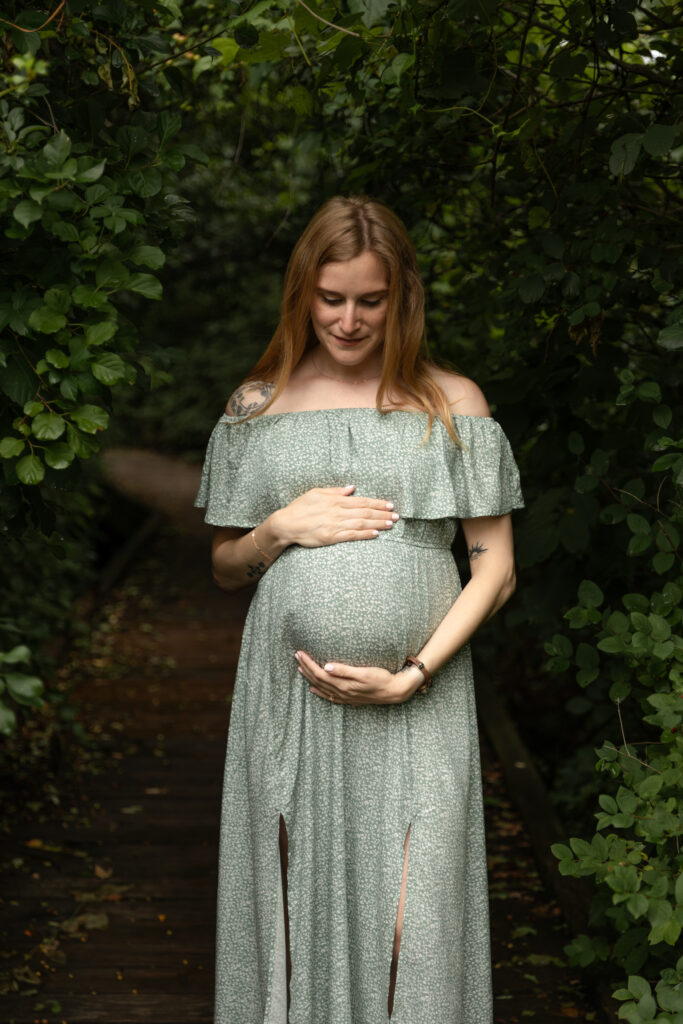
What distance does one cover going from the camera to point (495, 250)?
134 inches

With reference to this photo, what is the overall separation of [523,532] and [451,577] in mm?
701

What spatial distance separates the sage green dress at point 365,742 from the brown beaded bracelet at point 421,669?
0.07ft

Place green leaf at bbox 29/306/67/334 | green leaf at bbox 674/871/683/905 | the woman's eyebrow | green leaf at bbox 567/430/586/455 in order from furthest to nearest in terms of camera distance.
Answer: green leaf at bbox 567/430/586/455 < the woman's eyebrow < green leaf at bbox 674/871/683/905 < green leaf at bbox 29/306/67/334

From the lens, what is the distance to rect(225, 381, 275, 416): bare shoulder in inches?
103

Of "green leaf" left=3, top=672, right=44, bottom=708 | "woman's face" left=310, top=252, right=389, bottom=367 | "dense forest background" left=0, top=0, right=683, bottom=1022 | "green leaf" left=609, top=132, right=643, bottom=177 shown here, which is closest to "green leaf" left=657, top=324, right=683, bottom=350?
"dense forest background" left=0, top=0, right=683, bottom=1022

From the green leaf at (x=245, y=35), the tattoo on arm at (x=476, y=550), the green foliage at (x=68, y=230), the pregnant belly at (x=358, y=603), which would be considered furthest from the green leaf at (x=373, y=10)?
the tattoo on arm at (x=476, y=550)

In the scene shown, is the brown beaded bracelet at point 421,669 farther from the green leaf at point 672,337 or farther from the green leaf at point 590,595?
the green leaf at point 672,337

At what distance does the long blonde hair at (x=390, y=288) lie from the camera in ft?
7.91

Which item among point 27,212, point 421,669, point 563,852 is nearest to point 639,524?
point 421,669

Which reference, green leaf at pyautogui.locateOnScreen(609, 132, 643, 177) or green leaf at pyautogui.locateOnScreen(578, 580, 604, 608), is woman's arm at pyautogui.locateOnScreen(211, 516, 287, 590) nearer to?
green leaf at pyautogui.locateOnScreen(578, 580, 604, 608)

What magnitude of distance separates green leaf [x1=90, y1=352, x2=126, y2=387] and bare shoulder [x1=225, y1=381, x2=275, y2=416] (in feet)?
2.15

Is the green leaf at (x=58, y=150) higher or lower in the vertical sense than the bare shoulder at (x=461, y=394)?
higher

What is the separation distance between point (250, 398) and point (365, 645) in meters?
0.65

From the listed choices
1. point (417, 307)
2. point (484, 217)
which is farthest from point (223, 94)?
point (417, 307)
